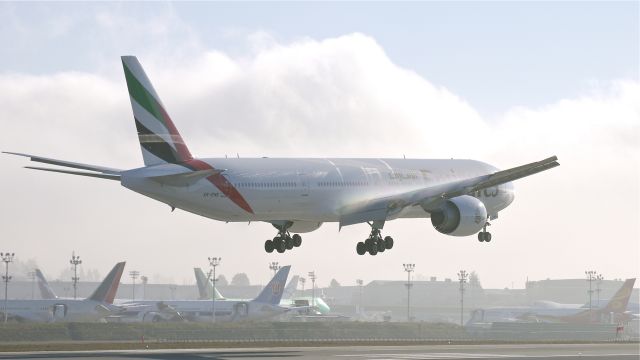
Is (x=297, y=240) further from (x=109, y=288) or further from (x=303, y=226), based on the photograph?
(x=109, y=288)

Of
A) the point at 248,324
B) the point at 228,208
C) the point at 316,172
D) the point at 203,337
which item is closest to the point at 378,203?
the point at 316,172

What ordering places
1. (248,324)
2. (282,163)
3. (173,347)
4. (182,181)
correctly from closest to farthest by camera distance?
(182,181), (282,163), (173,347), (248,324)

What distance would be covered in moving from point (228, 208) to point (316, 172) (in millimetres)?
6638

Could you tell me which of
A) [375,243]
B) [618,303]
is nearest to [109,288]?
[375,243]

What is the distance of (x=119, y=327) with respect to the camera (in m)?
112

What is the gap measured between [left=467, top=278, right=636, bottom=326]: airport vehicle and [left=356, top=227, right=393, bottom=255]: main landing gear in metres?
102

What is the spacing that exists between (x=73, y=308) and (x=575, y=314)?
85123 millimetres

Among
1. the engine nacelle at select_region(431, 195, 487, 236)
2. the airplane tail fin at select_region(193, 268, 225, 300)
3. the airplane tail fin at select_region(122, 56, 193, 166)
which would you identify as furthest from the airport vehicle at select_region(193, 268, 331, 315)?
the airplane tail fin at select_region(122, 56, 193, 166)

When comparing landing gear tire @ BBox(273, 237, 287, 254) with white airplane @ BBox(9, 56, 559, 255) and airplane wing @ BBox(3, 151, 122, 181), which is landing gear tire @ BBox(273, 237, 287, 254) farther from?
airplane wing @ BBox(3, 151, 122, 181)

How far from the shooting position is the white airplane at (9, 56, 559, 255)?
55.8 meters

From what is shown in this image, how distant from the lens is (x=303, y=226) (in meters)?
65.5

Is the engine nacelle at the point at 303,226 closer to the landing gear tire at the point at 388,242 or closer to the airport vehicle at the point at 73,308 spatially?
the landing gear tire at the point at 388,242

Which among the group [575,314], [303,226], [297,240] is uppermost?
[303,226]

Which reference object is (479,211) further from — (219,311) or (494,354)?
(219,311)
